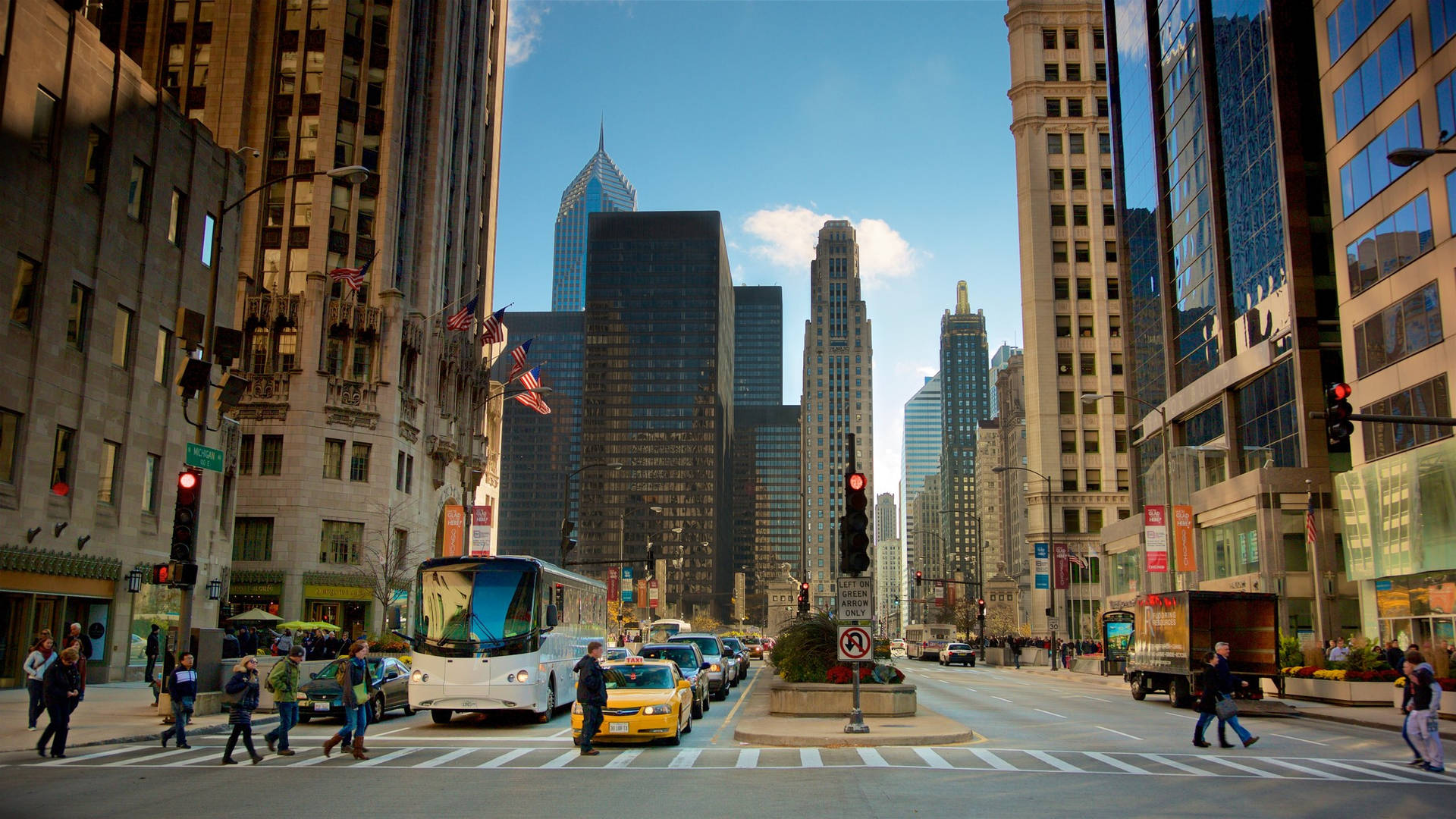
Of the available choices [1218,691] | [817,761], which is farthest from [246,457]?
[1218,691]

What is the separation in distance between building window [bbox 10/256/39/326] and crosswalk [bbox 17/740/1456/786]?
17.5 m

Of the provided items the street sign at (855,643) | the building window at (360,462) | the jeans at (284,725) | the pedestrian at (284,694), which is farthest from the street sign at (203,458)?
the building window at (360,462)

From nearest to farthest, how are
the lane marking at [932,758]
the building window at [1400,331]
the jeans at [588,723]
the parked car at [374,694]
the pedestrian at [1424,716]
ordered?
the lane marking at [932,758], the pedestrian at [1424,716], the jeans at [588,723], the parked car at [374,694], the building window at [1400,331]

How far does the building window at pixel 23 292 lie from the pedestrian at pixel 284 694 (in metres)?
19.4

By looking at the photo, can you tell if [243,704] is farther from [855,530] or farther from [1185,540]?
[1185,540]

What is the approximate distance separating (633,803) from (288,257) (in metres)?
53.2

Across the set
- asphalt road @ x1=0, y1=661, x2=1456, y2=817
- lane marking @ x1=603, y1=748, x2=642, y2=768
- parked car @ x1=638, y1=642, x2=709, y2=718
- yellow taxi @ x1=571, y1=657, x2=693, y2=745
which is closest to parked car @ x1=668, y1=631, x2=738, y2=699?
parked car @ x1=638, y1=642, x2=709, y2=718

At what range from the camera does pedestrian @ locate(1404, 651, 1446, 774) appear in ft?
54.2

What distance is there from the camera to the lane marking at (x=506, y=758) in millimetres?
16594

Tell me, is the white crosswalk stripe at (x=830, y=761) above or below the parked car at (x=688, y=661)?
below

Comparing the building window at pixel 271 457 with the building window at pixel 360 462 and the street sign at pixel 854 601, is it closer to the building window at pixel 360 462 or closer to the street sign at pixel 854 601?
the building window at pixel 360 462

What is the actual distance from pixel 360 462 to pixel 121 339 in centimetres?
2201

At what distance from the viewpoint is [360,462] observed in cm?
5722

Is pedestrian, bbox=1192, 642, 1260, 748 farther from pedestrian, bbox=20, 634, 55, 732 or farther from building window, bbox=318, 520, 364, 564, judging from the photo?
building window, bbox=318, 520, 364, 564
